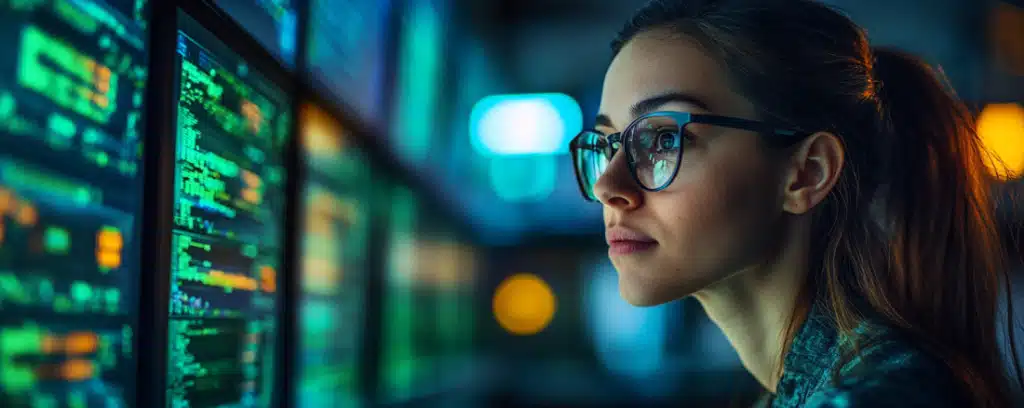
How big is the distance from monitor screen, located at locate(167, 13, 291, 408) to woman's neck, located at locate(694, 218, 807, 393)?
823 millimetres

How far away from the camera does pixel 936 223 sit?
1.15m

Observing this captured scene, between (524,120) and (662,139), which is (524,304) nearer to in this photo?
(524,120)

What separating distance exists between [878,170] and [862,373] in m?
0.39

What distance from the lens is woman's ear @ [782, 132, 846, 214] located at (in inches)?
44.6

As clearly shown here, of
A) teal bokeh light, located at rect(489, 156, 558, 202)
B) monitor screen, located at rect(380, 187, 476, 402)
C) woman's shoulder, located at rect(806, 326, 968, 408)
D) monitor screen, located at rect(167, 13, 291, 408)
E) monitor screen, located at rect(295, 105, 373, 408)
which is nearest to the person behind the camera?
woman's shoulder, located at rect(806, 326, 968, 408)

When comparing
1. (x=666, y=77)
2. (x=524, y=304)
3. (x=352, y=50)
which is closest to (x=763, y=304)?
(x=666, y=77)

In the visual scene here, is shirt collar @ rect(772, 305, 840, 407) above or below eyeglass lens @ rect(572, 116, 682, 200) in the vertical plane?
below

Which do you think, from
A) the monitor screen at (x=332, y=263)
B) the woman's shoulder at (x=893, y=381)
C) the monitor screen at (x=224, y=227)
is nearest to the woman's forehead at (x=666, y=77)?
the woman's shoulder at (x=893, y=381)

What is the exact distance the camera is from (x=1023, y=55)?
6.59 meters

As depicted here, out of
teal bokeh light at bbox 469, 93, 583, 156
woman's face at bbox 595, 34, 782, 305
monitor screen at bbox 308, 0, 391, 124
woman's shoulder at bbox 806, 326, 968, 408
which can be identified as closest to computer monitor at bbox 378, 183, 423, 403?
monitor screen at bbox 308, 0, 391, 124

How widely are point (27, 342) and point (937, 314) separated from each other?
1.17 meters

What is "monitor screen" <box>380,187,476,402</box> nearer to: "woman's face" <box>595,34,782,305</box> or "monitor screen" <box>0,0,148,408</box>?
"monitor screen" <box>0,0,148,408</box>

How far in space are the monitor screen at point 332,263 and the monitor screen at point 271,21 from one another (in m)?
0.16

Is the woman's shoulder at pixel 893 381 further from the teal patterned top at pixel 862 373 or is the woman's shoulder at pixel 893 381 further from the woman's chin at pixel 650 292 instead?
the woman's chin at pixel 650 292
